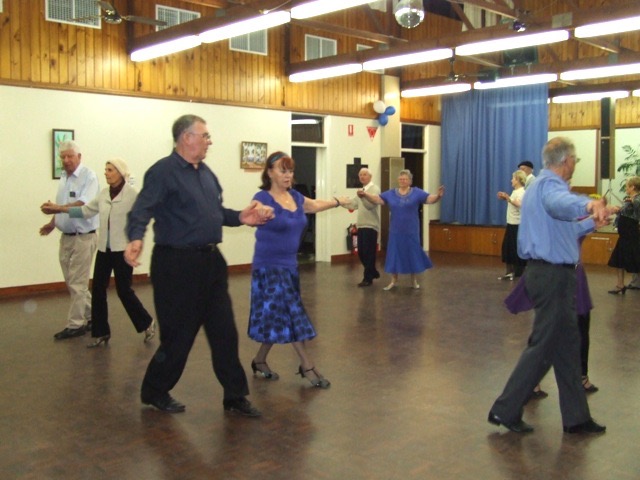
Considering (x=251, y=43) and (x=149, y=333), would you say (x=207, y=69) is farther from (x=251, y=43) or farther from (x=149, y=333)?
(x=149, y=333)

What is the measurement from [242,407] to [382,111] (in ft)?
32.5

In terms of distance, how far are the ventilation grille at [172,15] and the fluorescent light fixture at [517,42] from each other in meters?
3.94

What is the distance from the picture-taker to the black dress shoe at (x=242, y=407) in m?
4.09

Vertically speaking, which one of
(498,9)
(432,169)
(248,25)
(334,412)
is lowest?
(334,412)

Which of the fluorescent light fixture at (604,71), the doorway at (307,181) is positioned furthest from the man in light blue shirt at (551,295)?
the doorway at (307,181)

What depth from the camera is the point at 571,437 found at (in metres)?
3.76

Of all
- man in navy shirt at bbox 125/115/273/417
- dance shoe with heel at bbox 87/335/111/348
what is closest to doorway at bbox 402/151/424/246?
dance shoe with heel at bbox 87/335/111/348

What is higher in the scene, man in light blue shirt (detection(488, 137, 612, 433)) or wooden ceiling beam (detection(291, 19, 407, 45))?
wooden ceiling beam (detection(291, 19, 407, 45))

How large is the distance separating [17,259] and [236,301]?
115 inches

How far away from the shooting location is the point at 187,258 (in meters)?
3.85

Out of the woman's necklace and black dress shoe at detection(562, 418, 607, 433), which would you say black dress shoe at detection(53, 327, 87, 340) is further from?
black dress shoe at detection(562, 418, 607, 433)

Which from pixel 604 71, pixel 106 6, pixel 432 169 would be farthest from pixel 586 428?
pixel 432 169

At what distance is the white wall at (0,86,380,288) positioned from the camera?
887cm

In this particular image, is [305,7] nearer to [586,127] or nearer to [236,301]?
[236,301]
